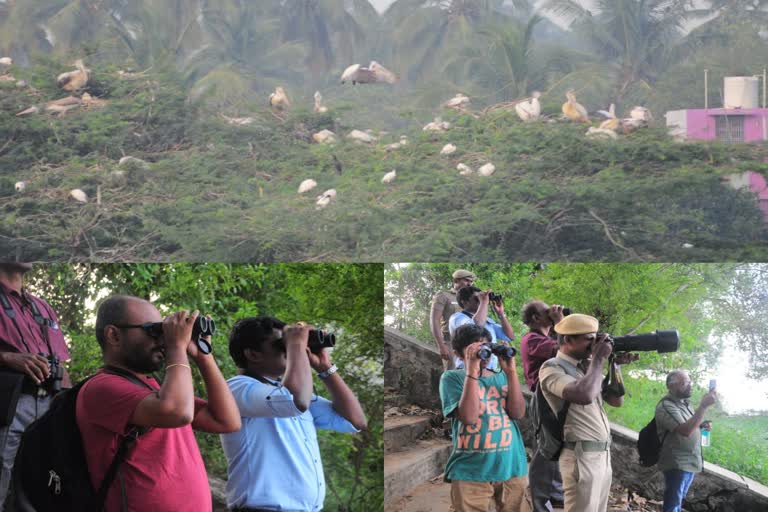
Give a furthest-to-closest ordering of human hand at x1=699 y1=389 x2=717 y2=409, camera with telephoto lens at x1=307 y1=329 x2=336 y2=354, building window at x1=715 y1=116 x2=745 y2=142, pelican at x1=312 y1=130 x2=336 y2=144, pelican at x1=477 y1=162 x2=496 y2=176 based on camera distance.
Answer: pelican at x1=312 y1=130 x2=336 y2=144 < pelican at x1=477 y1=162 x2=496 y2=176 < building window at x1=715 y1=116 x2=745 y2=142 < human hand at x1=699 y1=389 x2=717 y2=409 < camera with telephoto lens at x1=307 y1=329 x2=336 y2=354

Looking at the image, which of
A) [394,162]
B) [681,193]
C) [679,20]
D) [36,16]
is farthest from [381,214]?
[36,16]

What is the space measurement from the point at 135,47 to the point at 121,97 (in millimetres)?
458

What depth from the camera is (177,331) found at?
9.84ft

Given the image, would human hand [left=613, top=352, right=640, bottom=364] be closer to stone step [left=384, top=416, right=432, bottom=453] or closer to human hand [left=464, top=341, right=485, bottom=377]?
human hand [left=464, top=341, right=485, bottom=377]

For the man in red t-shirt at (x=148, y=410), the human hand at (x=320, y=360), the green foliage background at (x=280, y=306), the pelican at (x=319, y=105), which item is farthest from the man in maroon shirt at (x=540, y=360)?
the pelican at (x=319, y=105)

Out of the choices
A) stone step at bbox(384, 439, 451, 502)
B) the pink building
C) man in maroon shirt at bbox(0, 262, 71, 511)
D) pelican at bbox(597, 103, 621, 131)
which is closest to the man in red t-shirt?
man in maroon shirt at bbox(0, 262, 71, 511)

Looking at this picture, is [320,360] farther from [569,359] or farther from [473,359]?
[569,359]

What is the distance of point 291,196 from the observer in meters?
8.60

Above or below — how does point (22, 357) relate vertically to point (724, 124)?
below

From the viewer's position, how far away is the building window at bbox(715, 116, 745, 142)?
8.25m

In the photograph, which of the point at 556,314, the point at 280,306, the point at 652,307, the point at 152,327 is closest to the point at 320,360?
the point at 152,327

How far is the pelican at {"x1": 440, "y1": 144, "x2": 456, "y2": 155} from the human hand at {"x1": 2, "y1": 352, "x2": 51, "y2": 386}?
4432 millimetres

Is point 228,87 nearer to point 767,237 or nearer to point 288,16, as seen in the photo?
point 288,16

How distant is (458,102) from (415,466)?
3.73 meters
